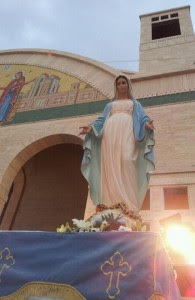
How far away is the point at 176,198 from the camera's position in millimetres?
5500

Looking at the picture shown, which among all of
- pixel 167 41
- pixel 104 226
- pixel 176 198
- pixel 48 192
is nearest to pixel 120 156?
pixel 104 226

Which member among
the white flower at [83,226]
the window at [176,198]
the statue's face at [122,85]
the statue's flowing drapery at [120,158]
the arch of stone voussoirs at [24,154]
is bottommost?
the white flower at [83,226]

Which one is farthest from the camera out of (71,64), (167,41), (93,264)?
(167,41)

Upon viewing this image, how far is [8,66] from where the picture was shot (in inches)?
413

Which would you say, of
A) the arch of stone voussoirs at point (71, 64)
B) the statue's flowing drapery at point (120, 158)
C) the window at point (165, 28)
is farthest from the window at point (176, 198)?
the window at point (165, 28)

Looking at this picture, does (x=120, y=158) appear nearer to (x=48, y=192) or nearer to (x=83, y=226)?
(x=83, y=226)

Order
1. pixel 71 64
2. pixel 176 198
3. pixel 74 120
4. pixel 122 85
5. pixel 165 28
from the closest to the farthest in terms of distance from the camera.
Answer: pixel 122 85
pixel 176 198
pixel 74 120
pixel 71 64
pixel 165 28

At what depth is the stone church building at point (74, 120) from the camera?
19.2 feet

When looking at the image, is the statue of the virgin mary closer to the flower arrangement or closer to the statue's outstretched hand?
the statue's outstretched hand

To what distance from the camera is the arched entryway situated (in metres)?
9.22

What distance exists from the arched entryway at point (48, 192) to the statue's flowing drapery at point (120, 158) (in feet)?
18.8

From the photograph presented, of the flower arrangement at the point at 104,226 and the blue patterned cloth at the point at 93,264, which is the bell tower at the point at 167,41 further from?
the blue patterned cloth at the point at 93,264

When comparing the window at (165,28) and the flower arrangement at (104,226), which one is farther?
the window at (165,28)

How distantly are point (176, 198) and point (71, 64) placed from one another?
574cm
